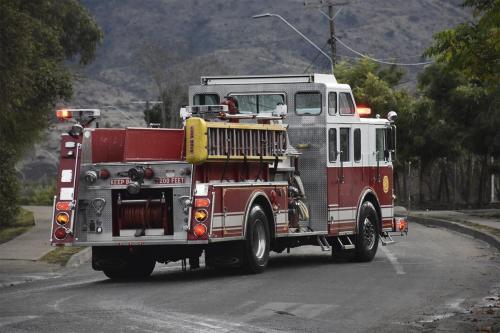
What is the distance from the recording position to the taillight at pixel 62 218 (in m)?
17.9

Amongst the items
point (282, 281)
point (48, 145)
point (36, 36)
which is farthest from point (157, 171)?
point (48, 145)

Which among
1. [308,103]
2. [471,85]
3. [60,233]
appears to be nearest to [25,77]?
[308,103]

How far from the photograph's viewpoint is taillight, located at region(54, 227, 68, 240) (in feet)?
58.5

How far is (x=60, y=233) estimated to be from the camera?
58.5ft

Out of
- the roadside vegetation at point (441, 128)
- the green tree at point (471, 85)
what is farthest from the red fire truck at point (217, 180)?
the roadside vegetation at point (441, 128)

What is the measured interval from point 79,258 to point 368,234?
18.9ft

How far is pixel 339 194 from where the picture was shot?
21.4 metres

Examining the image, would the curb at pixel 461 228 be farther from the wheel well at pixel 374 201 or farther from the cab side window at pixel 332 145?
the cab side window at pixel 332 145

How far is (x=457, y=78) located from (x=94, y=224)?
29004 millimetres

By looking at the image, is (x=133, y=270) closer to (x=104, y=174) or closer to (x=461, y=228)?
(x=104, y=174)

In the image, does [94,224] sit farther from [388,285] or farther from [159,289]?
[388,285]

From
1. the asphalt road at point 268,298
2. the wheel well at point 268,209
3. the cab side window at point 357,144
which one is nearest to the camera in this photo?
Result: the asphalt road at point 268,298

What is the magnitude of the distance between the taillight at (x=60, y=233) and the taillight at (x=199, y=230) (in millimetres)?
1892

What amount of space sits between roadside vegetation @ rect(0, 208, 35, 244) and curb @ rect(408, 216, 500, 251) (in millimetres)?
11201
